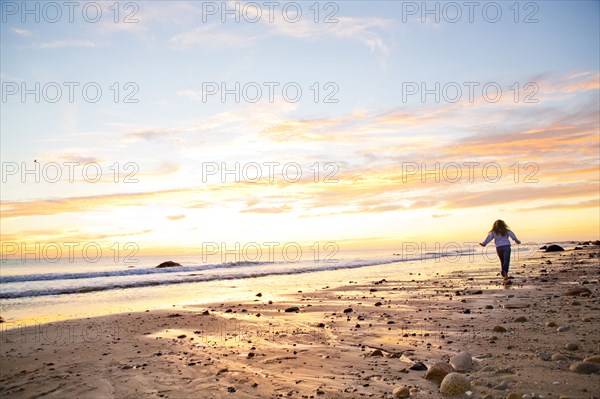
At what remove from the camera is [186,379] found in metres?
5.93

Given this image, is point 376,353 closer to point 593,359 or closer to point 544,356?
point 544,356

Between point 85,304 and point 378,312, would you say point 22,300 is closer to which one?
point 85,304

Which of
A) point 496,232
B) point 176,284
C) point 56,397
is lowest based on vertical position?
point 176,284

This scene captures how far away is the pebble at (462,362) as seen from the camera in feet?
17.6

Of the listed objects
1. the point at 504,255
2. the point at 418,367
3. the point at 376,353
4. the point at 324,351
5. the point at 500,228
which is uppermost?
the point at 500,228

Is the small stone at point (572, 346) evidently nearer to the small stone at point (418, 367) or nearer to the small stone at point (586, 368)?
the small stone at point (586, 368)

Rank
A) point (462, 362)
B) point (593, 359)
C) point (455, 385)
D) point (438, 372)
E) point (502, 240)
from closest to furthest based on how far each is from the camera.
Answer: point (455, 385) < point (593, 359) < point (438, 372) < point (462, 362) < point (502, 240)

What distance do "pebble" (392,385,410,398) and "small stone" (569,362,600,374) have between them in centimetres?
203

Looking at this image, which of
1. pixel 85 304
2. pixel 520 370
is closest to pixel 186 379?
pixel 520 370

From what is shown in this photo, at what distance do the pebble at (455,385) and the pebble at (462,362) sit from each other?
70 cm

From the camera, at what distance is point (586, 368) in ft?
15.5

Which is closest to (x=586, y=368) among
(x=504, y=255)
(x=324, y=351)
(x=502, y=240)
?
(x=324, y=351)

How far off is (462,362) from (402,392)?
1.27 meters

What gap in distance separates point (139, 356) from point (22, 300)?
49.3ft
